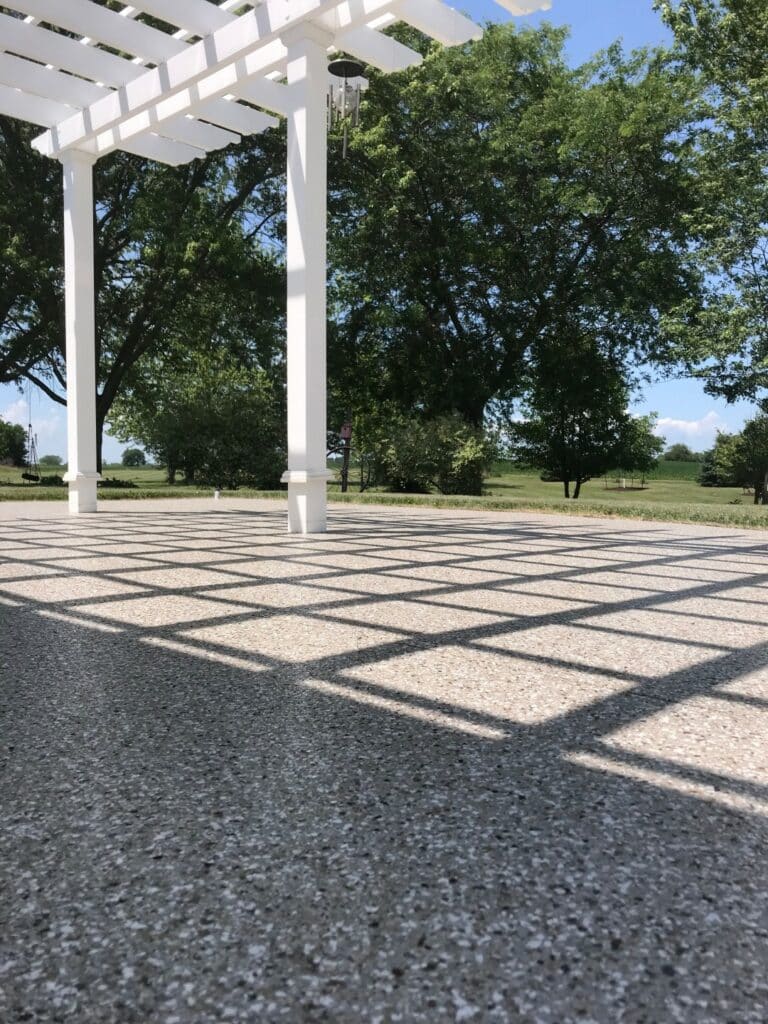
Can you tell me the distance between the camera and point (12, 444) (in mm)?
27922

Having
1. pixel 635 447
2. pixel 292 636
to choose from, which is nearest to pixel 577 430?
pixel 635 447

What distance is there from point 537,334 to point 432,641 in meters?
17.8

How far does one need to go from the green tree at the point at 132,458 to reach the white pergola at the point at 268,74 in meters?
24.8

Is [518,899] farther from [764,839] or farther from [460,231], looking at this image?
[460,231]

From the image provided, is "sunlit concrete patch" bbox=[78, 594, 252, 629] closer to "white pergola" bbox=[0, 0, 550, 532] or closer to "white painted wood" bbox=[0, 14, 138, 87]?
"white pergola" bbox=[0, 0, 550, 532]

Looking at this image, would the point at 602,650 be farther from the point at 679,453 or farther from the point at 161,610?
the point at 679,453

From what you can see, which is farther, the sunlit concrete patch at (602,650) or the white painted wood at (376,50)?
the white painted wood at (376,50)

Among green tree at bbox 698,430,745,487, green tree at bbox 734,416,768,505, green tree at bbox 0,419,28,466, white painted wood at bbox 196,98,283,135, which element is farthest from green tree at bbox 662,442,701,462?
white painted wood at bbox 196,98,283,135

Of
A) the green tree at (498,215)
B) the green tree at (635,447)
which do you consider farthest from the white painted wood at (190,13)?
the green tree at (635,447)

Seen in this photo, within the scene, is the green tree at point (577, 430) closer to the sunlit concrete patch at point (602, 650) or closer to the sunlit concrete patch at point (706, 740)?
the sunlit concrete patch at point (602, 650)

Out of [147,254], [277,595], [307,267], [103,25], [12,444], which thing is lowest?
[277,595]

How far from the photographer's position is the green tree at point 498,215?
17734mm

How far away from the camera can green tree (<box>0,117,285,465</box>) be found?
1600 centimetres

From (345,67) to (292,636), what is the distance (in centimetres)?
600
